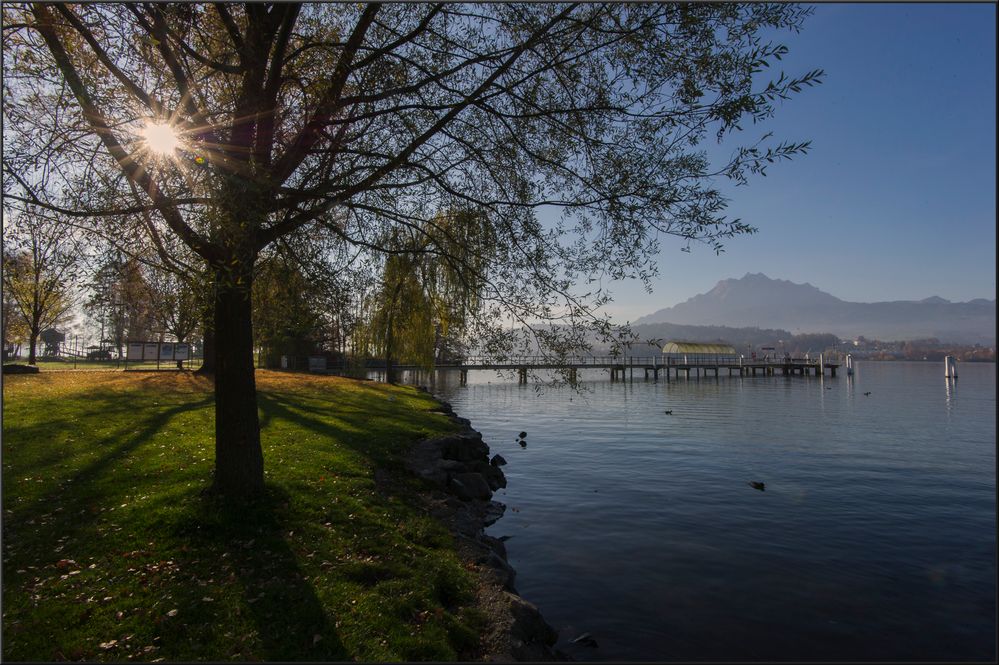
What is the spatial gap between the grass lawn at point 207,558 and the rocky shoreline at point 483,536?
39cm

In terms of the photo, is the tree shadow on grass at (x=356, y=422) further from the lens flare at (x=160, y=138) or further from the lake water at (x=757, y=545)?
the lens flare at (x=160, y=138)

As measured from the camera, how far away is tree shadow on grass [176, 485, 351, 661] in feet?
20.3

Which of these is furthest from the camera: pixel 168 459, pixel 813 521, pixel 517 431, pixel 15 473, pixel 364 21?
pixel 517 431

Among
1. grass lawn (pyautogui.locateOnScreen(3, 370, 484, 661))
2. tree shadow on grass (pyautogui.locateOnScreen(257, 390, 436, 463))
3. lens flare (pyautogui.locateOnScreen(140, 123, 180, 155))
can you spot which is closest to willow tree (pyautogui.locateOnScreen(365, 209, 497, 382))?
lens flare (pyautogui.locateOnScreen(140, 123, 180, 155))

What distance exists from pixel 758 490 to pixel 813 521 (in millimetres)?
3526

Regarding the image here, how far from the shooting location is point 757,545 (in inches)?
540

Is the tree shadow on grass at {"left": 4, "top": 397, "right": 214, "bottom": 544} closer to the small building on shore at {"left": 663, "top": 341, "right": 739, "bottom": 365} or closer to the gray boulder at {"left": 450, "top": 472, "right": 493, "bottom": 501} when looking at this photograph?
the gray boulder at {"left": 450, "top": 472, "right": 493, "bottom": 501}

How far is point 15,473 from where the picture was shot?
11320 millimetres

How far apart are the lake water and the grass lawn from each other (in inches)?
126

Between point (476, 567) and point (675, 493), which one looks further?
point (675, 493)

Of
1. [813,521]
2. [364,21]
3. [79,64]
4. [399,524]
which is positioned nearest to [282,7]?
[364,21]

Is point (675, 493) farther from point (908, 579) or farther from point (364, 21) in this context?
point (364, 21)

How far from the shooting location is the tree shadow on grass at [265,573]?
20.3 feet

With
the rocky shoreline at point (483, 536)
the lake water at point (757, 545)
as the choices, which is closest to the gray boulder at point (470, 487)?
the rocky shoreline at point (483, 536)
